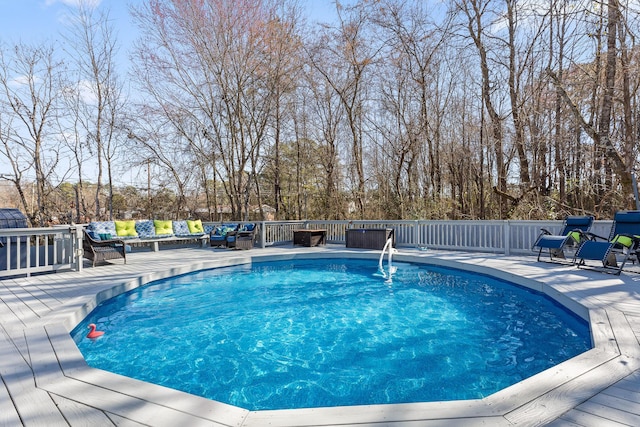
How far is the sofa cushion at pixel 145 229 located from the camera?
829 cm

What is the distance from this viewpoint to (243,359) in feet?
9.20

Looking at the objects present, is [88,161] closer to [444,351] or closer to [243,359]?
[243,359]

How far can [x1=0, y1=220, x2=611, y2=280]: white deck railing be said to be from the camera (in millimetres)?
5129

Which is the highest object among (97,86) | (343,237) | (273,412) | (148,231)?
(97,86)

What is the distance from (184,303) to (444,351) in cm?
323

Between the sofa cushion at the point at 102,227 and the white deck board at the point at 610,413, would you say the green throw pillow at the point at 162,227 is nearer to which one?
the sofa cushion at the point at 102,227

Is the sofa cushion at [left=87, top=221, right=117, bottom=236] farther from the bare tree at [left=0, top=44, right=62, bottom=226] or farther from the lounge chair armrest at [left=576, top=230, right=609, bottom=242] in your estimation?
the lounge chair armrest at [left=576, top=230, right=609, bottom=242]

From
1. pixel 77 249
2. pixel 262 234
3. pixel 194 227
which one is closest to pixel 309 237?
pixel 262 234

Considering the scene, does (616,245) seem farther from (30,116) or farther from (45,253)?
(30,116)

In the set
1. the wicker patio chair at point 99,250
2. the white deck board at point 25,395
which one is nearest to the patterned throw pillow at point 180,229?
the wicker patio chair at point 99,250

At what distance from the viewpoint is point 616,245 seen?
482cm

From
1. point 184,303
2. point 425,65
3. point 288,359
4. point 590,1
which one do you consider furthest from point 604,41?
point 184,303

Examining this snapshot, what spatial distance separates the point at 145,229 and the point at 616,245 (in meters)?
9.36

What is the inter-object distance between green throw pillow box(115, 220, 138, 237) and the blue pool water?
11.1 ft
